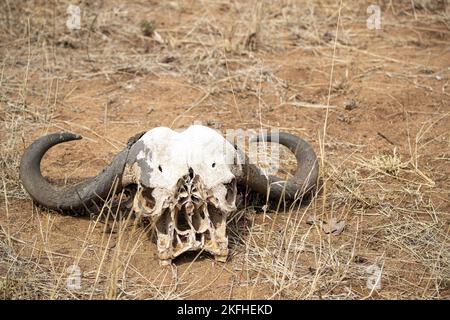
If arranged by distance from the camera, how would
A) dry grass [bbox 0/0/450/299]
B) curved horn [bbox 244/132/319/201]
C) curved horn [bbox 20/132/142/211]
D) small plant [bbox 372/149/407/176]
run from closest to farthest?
dry grass [bbox 0/0/450/299]
curved horn [bbox 20/132/142/211]
curved horn [bbox 244/132/319/201]
small plant [bbox 372/149/407/176]

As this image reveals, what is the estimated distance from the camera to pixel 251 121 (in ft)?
19.4

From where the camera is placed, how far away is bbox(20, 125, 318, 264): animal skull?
12.5 feet

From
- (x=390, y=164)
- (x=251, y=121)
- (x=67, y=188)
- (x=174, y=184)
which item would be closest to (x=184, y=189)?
(x=174, y=184)

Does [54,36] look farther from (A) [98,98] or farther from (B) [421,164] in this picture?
(B) [421,164]

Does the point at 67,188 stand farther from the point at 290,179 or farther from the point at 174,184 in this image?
the point at 290,179

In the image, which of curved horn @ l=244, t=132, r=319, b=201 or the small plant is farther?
the small plant

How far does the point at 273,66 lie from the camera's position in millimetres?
6820

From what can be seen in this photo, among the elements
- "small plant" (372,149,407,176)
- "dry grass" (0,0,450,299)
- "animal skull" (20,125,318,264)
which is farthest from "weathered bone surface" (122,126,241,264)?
"small plant" (372,149,407,176)

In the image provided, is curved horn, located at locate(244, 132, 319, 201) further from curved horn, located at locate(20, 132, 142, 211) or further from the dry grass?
curved horn, located at locate(20, 132, 142, 211)

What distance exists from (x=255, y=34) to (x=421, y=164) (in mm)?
2718

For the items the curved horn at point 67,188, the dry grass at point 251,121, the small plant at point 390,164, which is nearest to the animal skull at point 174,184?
the curved horn at point 67,188

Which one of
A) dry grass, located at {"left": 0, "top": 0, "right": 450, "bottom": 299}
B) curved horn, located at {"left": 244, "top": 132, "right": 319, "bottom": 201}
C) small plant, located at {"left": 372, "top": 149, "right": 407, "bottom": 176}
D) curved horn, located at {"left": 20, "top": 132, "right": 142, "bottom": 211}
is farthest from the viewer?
small plant, located at {"left": 372, "top": 149, "right": 407, "bottom": 176}

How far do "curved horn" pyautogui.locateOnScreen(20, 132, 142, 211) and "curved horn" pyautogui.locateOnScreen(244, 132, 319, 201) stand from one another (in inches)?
33.7
